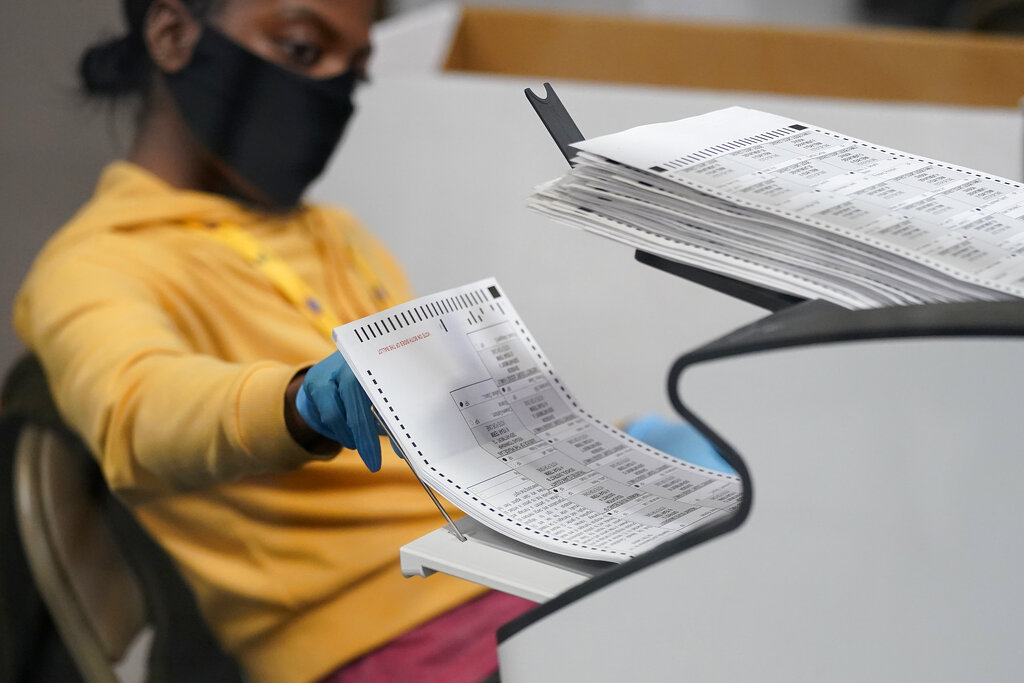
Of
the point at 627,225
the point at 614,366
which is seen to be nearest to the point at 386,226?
the point at 614,366

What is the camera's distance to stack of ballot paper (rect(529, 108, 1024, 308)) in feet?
1.76

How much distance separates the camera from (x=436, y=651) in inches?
33.5

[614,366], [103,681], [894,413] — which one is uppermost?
[894,413]

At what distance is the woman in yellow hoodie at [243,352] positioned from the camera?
31.0 inches

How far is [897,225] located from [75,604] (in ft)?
2.51

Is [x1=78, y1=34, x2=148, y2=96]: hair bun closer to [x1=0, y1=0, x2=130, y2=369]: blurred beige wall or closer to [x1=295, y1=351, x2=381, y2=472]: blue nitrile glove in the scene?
[x1=0, y1=0, x2=130, y2=369]: blurred beige wall

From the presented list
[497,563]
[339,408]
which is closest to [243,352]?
[339,408]

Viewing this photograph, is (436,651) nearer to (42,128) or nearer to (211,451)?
(211,451)

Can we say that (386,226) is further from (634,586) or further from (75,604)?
(634,586)

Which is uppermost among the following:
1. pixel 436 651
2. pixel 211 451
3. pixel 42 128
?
pixel 42 128

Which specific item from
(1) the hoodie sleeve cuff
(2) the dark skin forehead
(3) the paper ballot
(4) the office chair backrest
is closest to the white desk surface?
(3) the paper ballot

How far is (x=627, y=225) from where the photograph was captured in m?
0.58

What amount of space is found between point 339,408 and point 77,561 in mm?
394

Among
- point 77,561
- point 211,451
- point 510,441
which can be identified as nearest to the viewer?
point 510,441
